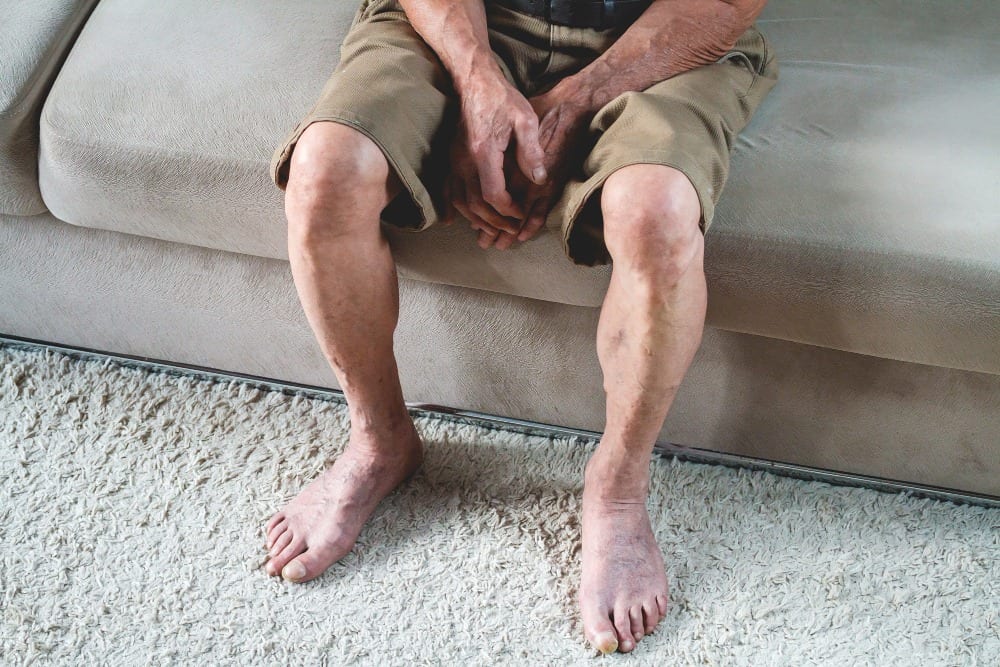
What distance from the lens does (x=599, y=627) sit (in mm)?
1056

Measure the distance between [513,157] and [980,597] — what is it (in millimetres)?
787

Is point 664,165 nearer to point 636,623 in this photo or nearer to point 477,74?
point 477,74

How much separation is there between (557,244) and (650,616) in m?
0.45

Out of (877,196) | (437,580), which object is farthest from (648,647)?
(877,196)

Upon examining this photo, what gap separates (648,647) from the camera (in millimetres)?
1069

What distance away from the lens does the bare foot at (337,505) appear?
1.14 m

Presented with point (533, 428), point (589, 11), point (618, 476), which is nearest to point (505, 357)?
point (533, 428)

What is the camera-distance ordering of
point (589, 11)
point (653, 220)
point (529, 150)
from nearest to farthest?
point (653, 220), point (529, 150), point (589, 11)

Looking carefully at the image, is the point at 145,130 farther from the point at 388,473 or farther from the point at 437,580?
the point at 437,580

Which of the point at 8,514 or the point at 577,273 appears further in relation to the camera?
the point at 8,514

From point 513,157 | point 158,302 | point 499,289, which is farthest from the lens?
point 158,302

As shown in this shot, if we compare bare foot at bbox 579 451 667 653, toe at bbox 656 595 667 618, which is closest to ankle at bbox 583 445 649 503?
bare foot at bbox 579 451 667 653

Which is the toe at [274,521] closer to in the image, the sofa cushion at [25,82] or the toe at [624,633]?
the toe at [624,633]

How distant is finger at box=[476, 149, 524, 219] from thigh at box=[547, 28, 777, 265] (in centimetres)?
6
